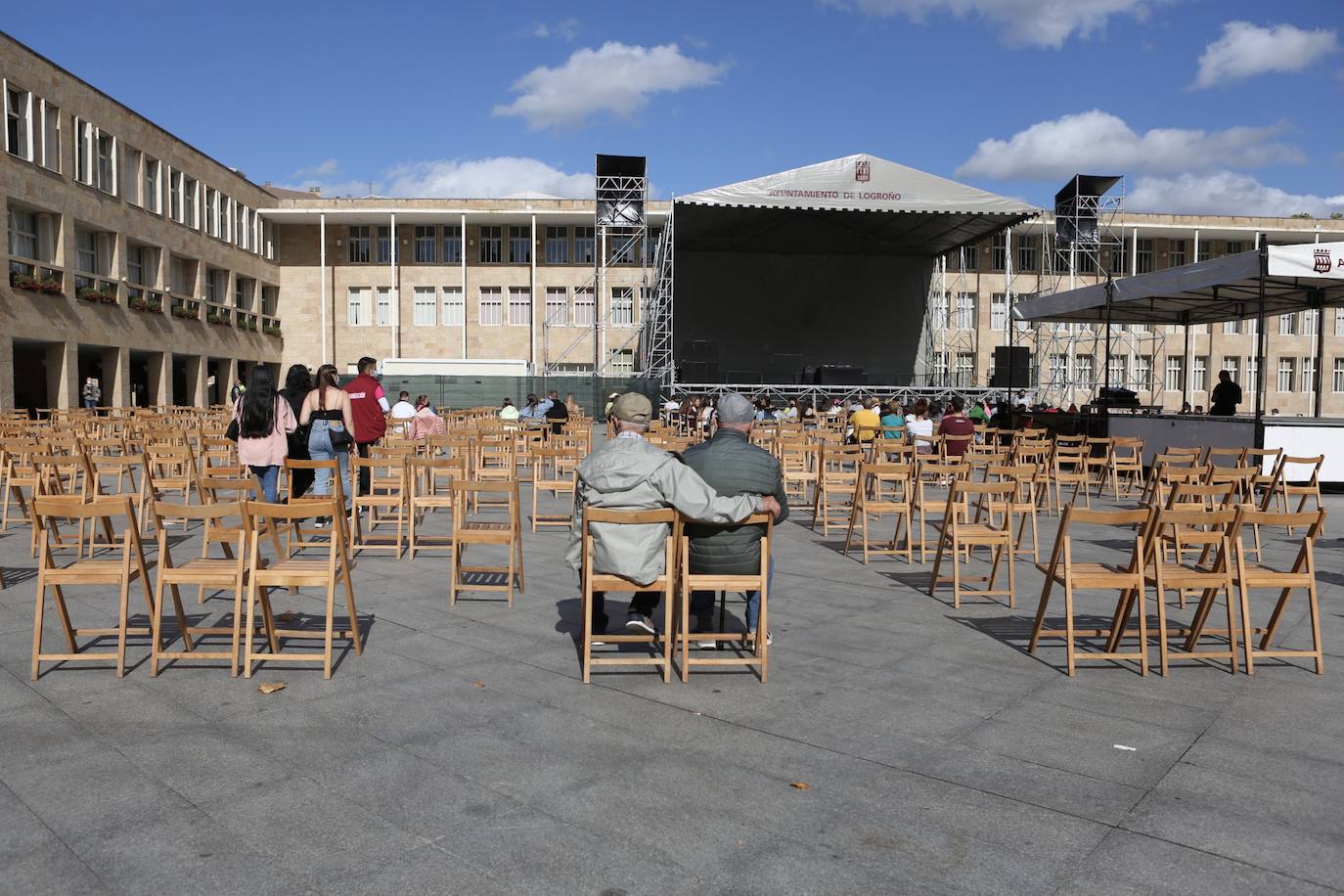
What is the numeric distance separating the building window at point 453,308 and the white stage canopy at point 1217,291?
27307 mm

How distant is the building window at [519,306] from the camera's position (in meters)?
43.1

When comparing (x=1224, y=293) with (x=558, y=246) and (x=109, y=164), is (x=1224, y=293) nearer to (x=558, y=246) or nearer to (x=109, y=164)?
(x=109, y=164)

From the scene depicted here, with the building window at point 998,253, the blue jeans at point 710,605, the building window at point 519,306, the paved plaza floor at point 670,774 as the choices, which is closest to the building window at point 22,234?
the building window at point 519,306

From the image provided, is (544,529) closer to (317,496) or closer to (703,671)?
(317,496)

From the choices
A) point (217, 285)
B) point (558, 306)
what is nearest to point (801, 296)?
point (558, 306)

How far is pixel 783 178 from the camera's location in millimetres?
26688

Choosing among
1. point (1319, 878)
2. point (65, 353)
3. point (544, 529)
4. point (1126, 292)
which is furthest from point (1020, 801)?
point (65, 353)

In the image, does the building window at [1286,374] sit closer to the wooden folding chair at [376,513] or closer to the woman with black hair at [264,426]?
the wooden folding chair at [376,513]

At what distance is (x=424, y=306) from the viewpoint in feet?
141

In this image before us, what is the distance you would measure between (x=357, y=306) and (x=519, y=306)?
21.7 feet

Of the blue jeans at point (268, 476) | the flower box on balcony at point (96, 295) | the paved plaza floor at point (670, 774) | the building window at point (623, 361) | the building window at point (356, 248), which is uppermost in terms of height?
the building window at point (356, 248)

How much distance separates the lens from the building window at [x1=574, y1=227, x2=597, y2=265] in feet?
141

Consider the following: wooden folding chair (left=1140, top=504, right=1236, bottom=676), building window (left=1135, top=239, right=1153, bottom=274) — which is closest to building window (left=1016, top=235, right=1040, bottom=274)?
building window (left=1135, top=239, right=1153, bottom=274)

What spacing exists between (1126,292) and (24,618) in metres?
15.8
